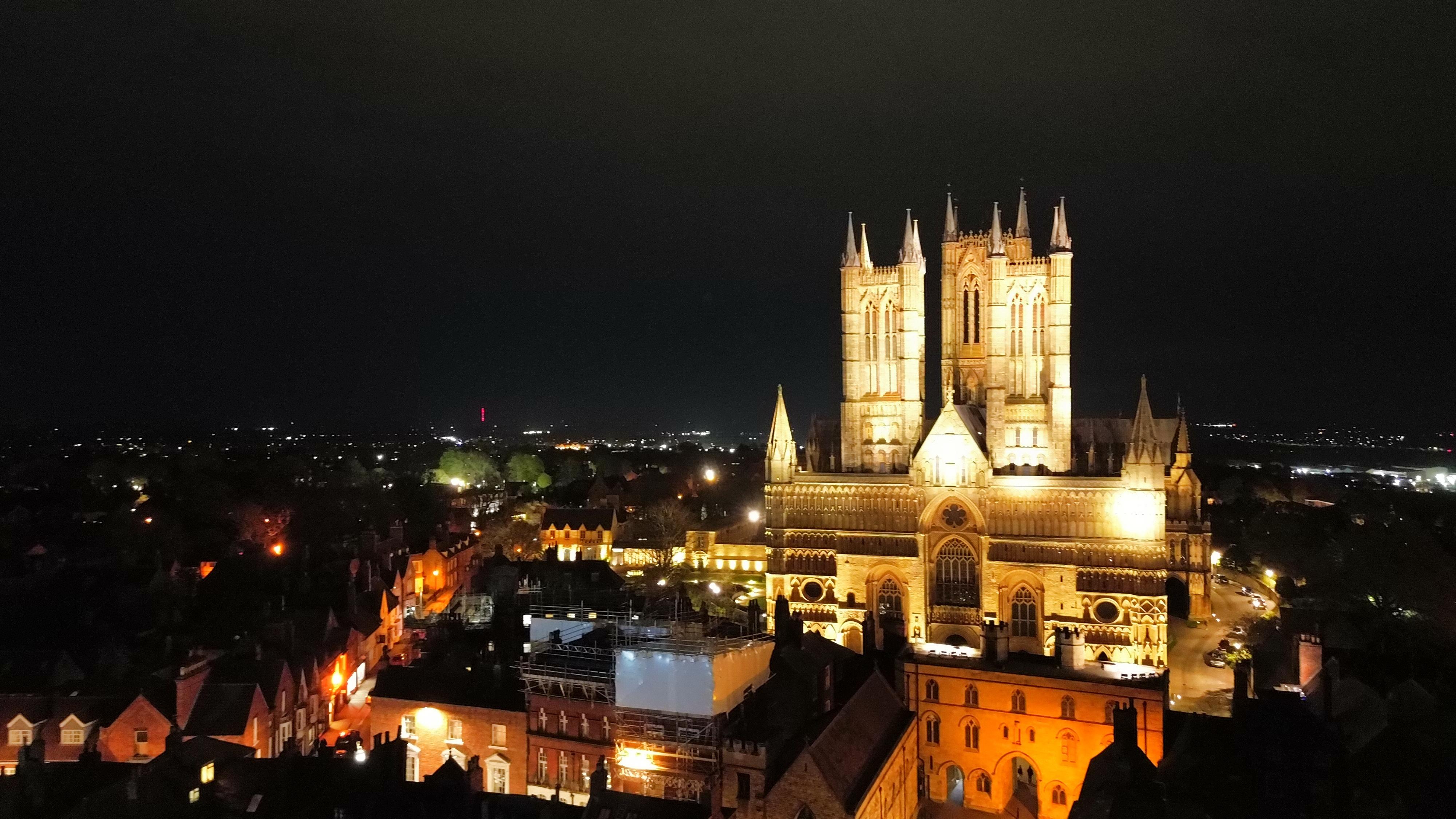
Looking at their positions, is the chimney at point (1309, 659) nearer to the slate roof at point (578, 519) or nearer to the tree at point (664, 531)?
the tree at point (664, 531)

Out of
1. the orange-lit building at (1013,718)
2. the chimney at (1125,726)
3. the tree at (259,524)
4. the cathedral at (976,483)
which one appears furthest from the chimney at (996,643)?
the tree at (259,524)

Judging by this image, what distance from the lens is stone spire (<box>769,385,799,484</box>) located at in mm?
55156

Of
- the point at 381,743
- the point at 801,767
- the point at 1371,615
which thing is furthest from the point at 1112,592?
the point at 381,743

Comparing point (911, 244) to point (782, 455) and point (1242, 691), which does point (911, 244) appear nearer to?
point (782, 455)

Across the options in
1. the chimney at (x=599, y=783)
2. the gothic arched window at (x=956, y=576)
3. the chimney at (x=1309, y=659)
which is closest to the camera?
the chimney at (x=599, y=783)

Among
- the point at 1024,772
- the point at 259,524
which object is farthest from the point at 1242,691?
the point at 259,524

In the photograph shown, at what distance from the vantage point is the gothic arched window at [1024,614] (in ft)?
168

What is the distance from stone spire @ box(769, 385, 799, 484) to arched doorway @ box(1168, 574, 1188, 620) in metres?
29.1

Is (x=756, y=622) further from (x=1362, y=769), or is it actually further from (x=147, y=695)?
(x=147, y=695)

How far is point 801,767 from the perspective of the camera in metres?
24.6

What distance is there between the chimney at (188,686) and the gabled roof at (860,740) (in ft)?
78.6

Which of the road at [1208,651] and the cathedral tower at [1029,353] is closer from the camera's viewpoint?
the road at [1208,651]

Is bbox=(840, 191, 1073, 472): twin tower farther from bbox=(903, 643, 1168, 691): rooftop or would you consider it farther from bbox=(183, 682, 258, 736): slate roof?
bbox=(183, 682, 258, 736): slate roof

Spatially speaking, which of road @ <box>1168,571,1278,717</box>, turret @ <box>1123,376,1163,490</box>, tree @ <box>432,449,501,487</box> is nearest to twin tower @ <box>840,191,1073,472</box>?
turret @ <box>1123,376,1163,490</box>
